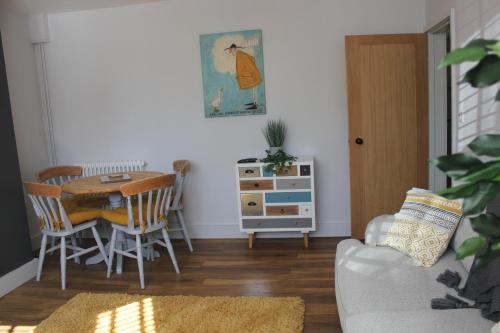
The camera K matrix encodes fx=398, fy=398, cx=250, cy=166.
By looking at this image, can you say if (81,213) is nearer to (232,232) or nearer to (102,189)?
(102,189)

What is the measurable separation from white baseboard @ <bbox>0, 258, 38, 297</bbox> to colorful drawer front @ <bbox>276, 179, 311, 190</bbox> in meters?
2.34

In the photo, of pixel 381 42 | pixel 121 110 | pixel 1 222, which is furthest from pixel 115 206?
pixel 381 42

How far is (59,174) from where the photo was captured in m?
4.26

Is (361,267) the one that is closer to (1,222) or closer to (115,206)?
(115,206)

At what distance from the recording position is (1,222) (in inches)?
129

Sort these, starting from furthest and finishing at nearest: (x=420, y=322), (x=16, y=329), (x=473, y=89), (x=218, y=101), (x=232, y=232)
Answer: (x=232, y=232)
(x=218, y=101)
(x=473, y=89)
(x=16, y=329)
(x=420, y=322)

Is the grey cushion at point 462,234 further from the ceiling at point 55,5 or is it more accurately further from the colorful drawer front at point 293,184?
the ceiling at point 55,5

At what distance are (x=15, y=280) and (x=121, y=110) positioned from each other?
2.00m

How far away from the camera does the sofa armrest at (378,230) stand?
2.51 m

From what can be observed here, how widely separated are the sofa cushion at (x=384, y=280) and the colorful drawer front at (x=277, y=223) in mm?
1368

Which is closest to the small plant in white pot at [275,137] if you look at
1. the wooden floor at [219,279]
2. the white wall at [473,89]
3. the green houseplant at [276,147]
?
the green houseplant at [276,147]

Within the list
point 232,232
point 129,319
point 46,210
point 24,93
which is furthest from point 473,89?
point 24,93

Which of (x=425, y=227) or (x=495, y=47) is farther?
(x=425, y=227)

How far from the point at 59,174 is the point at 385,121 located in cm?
341
